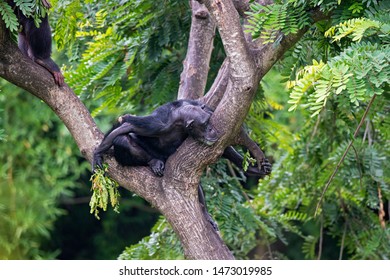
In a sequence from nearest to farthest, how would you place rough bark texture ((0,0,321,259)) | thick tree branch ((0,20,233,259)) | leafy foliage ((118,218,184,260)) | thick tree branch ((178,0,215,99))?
rough bark texture ((0,0,321,259)) → thick tree branch ((0,20,233,259)) → thick tree branch ((178,0,215,99)) → leafy foliage ((118,218,184,260))

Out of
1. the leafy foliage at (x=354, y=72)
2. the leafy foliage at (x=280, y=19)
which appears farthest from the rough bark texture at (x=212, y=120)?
the leafy foliage at (x=354, y=72)

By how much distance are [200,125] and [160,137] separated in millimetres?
645

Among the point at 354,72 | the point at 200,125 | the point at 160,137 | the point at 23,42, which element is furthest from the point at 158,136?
the point at 354,72

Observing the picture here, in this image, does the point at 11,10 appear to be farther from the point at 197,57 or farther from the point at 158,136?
the point at 197,57

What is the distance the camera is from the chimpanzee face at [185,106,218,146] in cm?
359

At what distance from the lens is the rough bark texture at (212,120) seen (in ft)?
11.5

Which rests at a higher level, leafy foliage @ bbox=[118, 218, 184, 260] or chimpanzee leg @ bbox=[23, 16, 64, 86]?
chimpanzee leg @ bbox=[23, 16, 64, 86]

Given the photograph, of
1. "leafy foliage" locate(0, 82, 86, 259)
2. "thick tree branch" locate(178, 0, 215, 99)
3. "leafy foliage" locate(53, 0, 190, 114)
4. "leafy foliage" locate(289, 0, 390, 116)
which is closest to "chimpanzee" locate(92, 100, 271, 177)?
"thick tree branch" locate(178, 0, 215, 99)

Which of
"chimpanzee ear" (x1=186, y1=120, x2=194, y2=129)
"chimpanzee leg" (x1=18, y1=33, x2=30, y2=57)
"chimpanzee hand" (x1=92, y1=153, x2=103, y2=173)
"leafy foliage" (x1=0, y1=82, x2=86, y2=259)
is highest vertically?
"chimpanzee leg" (x1=18, y1=33, x2=30, y2=57)

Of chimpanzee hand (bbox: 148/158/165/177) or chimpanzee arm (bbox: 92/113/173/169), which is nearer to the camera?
chimpanzee hand (bbox: 148/158/165/177)

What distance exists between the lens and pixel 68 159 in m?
9.53

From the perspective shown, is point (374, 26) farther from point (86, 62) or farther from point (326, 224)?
point (326, 224)

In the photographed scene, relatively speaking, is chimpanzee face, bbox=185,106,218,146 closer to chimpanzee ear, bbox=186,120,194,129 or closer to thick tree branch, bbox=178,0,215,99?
chimpanzee ear, bbox=186,120,194,129

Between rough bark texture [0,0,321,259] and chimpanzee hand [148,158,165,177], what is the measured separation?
50mm
